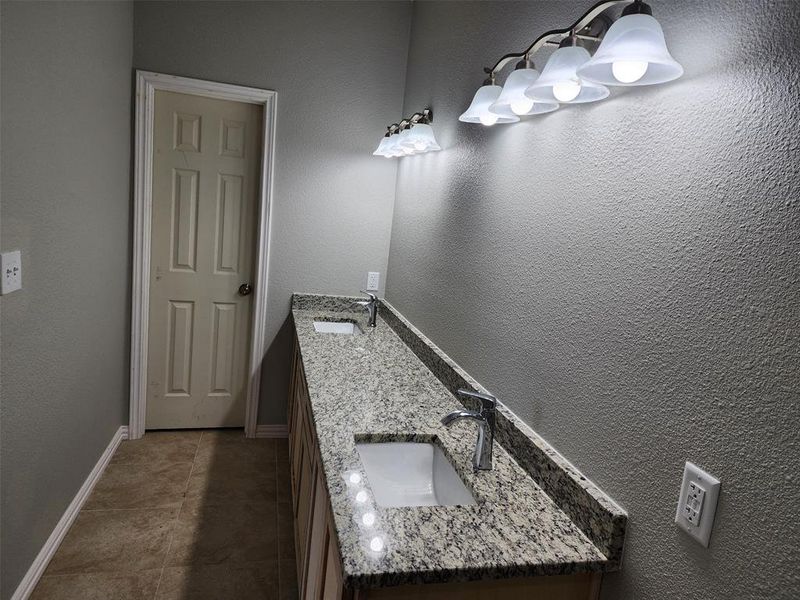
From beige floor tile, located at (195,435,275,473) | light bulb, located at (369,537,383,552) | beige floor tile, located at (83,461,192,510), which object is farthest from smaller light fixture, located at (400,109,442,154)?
beige floor tile, located at (83,461,192,510)

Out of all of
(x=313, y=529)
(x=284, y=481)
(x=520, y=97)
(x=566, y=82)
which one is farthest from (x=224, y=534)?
(x=566, y=82)

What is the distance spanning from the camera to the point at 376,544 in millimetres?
1053

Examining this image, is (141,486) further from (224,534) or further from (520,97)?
(520,97)

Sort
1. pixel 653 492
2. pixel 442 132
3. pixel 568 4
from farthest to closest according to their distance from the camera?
pixel 442 132 < pixel 568 4 < pixel 653 492

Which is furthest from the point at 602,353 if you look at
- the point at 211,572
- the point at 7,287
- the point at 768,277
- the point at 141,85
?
the point at 141,85

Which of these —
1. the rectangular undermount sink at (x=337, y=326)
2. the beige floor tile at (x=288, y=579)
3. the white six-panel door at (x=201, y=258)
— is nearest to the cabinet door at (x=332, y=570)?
the beige floor tile at (x=288, y=579)

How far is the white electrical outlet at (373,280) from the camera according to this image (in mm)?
3371

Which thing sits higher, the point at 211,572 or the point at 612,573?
the point at 612,573

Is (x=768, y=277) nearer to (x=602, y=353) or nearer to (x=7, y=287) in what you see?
(x=602, y=353)

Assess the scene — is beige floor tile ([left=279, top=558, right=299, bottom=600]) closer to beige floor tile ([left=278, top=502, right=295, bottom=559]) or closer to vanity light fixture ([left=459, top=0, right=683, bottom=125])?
beige floor tile ([left=278, top=502, right=295, bottom=559])

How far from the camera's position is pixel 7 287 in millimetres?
1587

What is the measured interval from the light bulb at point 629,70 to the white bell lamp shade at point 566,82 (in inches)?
3.0

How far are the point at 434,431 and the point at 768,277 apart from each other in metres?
1.02

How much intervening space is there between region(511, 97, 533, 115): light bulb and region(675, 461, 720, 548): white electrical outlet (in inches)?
36.2
